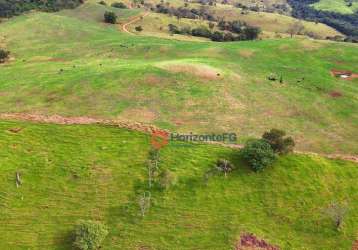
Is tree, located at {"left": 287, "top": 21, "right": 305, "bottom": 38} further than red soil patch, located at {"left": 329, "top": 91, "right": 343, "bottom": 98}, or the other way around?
tree, located at {"left": 287, "top": 21, "right": 305, "bottom": 38}

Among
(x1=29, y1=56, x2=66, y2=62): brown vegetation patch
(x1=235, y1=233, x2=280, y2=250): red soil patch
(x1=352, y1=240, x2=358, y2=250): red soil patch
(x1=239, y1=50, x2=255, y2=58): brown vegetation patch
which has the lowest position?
(x1=29, y1=56, x2=66, y2=62): brown vegetation patch

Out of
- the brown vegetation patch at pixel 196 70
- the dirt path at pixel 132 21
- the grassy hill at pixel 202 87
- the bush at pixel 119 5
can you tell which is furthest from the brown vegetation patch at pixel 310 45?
the bush at pixel 119 5

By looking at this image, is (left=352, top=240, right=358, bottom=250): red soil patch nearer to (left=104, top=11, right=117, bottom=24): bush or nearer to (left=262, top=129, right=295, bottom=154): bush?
(left=262, top=129, right=295, bottom=154): bush

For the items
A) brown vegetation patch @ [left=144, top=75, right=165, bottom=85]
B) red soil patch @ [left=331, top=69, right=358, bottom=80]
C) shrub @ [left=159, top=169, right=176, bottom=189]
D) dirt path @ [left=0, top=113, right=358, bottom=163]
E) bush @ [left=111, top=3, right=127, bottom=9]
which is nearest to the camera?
shrub @ [left=159, top=169, right=176, bottom=189]

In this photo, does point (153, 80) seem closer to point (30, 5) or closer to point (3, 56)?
point (3, 56)

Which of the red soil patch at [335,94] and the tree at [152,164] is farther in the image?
the red soil patch at [335,94]

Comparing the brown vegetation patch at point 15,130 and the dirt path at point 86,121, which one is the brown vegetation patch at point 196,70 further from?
the brown vegetation patch at point 15,130

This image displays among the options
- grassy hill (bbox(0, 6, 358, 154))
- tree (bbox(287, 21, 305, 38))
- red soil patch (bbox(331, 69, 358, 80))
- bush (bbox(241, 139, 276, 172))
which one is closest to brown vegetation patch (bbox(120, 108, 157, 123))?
grassy hill (bbox(0, 6, 358, 154))
